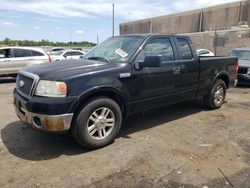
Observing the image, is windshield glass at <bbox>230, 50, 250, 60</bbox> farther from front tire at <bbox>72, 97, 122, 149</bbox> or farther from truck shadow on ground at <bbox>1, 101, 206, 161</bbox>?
front tire at <bbox>72, 97, 122, 149</bbox>

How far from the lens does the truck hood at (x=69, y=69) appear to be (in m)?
4.05

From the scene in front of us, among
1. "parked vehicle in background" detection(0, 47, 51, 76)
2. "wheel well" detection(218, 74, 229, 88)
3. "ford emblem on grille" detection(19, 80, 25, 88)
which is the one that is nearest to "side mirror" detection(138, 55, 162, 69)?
"ford emblem on grille" detection(19, 80, 25, 88)

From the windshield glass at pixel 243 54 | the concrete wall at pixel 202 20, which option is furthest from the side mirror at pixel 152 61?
the concrete wall at pixel 202 20

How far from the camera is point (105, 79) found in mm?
4324

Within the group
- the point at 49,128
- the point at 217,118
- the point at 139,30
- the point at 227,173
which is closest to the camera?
the point at 227,173

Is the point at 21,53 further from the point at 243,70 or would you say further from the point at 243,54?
the point at 243,54

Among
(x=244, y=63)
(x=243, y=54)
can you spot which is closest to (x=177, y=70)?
(x=244, y=63)

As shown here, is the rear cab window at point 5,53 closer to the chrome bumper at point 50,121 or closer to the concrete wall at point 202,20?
the chrome bumper at point 50,121

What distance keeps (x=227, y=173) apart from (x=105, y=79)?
7.11 ft

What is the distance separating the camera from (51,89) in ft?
13.0

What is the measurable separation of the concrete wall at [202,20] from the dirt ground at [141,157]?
1229 inches

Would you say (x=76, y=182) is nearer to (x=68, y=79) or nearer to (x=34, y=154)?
(x=34, y=154)

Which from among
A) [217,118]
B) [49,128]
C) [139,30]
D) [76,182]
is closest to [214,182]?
[76,182]

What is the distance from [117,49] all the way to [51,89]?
1.64m
